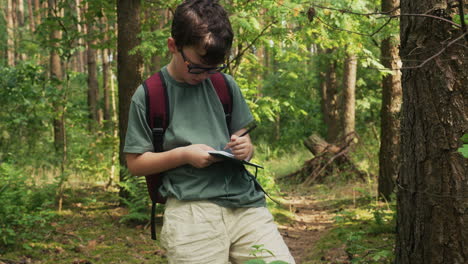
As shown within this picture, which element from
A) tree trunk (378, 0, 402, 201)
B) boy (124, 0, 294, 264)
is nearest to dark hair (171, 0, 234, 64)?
boy (124, 0, 294, 264)

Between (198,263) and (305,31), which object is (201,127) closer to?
(198,263)

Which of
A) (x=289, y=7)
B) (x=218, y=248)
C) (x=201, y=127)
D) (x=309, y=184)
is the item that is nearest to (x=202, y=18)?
(x=201, y=127)

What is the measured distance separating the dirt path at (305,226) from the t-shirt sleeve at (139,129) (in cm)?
351

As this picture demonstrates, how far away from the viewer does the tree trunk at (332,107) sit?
15.9 meters

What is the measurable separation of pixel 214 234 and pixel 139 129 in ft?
2.08

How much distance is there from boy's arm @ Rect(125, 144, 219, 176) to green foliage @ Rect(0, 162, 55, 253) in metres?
3.28

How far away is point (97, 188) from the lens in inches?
392

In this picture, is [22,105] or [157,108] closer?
[157,108]

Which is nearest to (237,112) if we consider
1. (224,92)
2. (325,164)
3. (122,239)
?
(224,92)

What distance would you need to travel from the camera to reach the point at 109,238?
19.9 feet

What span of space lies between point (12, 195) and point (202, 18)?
14.0 ft

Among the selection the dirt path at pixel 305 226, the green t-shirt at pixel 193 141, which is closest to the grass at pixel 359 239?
the dirt path at pixel 305 226

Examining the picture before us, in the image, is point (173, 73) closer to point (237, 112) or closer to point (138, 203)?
point (237, 112)

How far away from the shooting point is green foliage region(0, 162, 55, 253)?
206 inches
